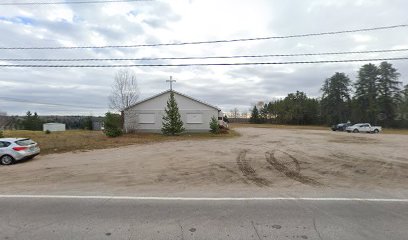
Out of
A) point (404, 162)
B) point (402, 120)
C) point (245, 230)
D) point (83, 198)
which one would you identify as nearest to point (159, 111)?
point (404, 162)

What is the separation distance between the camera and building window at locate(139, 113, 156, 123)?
3856 cm

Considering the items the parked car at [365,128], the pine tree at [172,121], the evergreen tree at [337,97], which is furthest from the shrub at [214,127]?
A: the evergreen tree at [337,97]

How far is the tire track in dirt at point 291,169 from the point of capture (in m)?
10.5

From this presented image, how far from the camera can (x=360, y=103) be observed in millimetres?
74000

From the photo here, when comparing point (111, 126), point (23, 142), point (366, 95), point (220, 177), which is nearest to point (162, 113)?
point (111, 126)

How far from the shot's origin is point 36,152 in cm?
1775

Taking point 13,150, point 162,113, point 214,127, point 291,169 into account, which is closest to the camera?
point 291,169

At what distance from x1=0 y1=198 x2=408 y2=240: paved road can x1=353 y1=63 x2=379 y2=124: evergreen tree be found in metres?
72.0

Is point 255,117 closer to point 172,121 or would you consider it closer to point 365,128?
point 365,128

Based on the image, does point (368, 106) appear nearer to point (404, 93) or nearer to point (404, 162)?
point (404, 93)

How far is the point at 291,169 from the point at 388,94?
227 feet

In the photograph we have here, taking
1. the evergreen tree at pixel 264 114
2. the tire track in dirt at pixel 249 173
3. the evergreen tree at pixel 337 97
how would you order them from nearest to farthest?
the tire track in dirt at pixel 249 173 → the evergreen tree at pixel 337 97 → the evergreen tree at pixel 264 114

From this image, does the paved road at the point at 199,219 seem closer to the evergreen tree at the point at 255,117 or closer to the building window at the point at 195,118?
the building window at the point at 195,118

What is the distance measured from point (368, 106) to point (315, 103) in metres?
26.8
